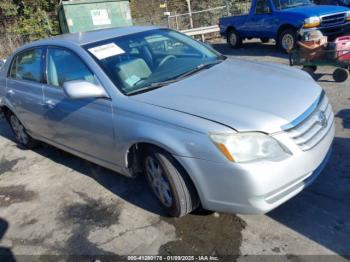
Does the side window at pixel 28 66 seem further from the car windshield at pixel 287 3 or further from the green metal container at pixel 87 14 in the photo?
the car windshield at pixel 287 3

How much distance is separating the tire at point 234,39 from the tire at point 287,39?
6.57 feet

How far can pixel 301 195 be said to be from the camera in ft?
11.4

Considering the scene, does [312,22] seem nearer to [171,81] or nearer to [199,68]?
[199,68]

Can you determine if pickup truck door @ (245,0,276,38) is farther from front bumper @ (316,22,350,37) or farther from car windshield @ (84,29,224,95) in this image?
car windshield @ (84,29,224,95)

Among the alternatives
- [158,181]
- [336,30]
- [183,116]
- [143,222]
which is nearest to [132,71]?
[183,116]

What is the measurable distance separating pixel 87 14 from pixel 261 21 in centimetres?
577

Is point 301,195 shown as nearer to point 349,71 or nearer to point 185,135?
point 185,135

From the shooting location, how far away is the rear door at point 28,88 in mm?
4559

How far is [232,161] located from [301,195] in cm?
117

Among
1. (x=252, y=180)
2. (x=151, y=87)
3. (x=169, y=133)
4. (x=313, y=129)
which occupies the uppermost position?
(x=151, y=87)

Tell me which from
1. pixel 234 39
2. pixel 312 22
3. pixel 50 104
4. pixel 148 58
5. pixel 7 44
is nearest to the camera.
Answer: pixel 148 58

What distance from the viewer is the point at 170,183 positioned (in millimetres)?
3123

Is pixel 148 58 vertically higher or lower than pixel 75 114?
higher

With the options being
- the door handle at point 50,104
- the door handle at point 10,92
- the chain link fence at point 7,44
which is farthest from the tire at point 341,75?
the chain link fence at point 7,44
